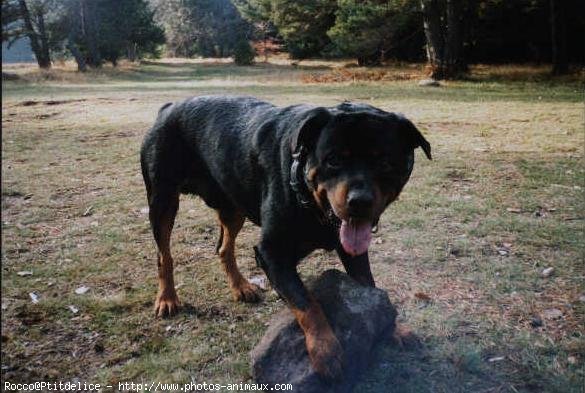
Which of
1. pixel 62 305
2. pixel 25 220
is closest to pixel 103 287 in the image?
pixel 62 305

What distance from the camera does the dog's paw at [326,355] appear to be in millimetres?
2607

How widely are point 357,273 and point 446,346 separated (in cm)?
71

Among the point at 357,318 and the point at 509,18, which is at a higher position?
the point at 509,18

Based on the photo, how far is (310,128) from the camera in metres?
2.81

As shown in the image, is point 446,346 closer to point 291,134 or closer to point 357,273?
point 357,273

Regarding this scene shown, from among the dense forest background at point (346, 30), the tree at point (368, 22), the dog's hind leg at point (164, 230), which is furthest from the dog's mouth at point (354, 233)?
the tree at point (368, 22)

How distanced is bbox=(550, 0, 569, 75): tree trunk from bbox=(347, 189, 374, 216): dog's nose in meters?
23.4

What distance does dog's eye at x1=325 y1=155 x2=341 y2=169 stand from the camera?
8.88 feet

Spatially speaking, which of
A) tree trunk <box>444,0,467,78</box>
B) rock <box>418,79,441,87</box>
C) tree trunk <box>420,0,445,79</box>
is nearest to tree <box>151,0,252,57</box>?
tree trunk <box>420,0,445,79</box>

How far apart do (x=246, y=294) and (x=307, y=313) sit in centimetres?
126

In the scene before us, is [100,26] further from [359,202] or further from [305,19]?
[359,202]

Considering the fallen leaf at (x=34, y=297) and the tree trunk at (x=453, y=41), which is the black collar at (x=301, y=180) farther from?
the tree trunk at (x=453, y=41)

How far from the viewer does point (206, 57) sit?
54.8m

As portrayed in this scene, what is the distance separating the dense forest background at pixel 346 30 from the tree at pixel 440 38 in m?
0.04
